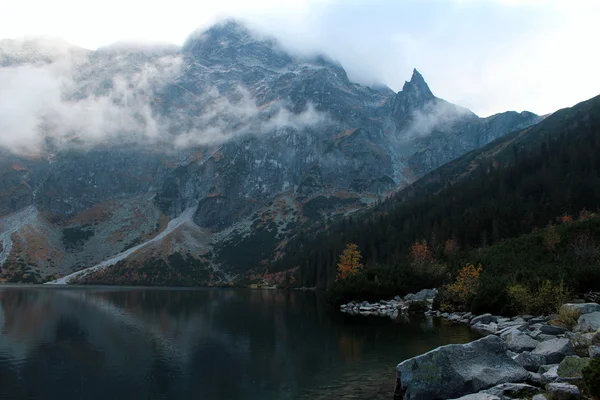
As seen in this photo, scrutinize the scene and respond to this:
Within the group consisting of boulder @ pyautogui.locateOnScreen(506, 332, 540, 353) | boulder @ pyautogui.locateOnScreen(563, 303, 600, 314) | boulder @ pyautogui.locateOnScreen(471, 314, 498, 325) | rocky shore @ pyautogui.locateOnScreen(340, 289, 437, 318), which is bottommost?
rocky shore @ pyautogui.locateOnScreen(340, 289, 437, 318)

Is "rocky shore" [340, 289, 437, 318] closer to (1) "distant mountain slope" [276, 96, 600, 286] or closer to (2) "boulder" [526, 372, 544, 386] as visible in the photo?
(1) "distant mountain slope" [276, 96, 600, 286]

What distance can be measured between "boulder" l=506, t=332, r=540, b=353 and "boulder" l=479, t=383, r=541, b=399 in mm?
10618

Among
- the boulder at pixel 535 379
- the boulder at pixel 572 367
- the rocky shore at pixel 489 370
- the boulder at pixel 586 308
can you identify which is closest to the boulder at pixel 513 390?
the rocky shore at pixel 489 370

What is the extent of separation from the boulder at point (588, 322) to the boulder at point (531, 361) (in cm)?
752

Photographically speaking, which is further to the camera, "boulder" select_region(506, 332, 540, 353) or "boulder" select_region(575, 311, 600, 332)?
"boulder" select_region(575, 311, 600, 332)

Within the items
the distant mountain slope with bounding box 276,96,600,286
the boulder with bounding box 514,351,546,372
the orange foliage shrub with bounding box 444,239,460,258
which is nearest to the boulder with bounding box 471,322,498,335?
the boulder with bounding box 514,351,546,372

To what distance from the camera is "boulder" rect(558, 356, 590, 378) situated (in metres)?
17.2

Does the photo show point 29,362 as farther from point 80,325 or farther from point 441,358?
point 441,358

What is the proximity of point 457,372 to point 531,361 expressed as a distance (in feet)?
16.8

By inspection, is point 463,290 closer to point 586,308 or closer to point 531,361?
Result: point 586,308

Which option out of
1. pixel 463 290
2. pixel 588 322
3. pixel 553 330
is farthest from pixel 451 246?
pixel 588 322

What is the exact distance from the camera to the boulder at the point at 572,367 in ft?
56.3

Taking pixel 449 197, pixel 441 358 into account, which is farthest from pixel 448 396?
pixel 449 197

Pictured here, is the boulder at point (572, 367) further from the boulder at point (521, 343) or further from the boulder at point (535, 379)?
the boulder at point (521, 343)
